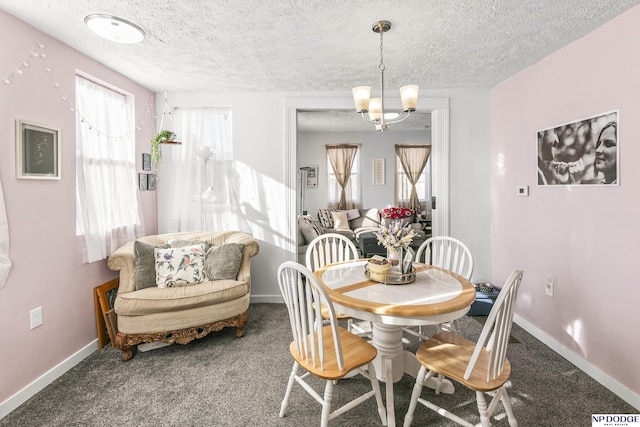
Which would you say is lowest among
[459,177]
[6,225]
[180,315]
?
[180,315]

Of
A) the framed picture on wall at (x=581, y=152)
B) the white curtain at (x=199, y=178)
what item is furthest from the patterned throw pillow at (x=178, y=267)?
the framed picture on wall at (x=581, y=152)

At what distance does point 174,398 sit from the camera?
6.84 feet

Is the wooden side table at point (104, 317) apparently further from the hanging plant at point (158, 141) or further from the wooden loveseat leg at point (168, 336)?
the hanging plant at point (158, 141)

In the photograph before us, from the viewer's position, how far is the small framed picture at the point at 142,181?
3402 mm

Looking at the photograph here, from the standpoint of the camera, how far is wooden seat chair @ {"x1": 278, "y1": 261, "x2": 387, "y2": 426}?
1.57 meters

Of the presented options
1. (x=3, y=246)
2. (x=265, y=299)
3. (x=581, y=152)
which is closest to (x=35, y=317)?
(x=3, y=246)

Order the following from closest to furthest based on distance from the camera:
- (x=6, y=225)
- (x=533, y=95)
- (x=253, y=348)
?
1. (x=6, y=225)
2. (x=253, y=348)
3. (x=533, y=95)

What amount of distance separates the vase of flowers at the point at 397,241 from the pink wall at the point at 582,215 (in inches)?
53.1

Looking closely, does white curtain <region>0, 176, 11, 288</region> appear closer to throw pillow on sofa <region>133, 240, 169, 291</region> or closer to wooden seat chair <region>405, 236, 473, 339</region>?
throw pillow on sofa <region>133, 240, 169, 291</region>

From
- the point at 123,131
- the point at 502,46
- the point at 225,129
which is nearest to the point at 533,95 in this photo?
the point at 502,46

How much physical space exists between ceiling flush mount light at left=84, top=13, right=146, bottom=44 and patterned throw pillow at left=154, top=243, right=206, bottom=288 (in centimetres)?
168

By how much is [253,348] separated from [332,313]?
4.77 feet

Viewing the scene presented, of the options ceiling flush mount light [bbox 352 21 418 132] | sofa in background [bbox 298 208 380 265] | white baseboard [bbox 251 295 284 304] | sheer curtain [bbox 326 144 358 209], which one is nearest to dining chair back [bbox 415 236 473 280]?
ceiling flush mount light [bbox 352 21 418 132]

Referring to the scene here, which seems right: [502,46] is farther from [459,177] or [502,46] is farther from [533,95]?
[459,177]
